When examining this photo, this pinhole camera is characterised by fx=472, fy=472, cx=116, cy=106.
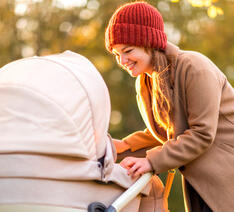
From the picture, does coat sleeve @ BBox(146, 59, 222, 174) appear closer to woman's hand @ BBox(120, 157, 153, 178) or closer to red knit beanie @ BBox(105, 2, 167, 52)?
woman's hand @ BBox(120, 157, 153, 178)

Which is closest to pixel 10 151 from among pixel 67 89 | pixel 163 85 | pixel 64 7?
pixel 67 89

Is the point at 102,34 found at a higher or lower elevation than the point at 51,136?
lower

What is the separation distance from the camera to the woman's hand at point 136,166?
267 centimetres

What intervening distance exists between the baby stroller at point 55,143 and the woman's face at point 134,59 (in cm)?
41

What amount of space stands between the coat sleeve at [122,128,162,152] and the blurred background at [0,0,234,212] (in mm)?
8726

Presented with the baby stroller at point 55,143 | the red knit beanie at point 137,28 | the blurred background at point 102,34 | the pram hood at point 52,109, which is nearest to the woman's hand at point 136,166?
the baby stroller at point 55,143

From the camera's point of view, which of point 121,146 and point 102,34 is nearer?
point 121,146

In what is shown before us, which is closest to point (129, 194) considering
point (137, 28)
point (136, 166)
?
point (136, 166)

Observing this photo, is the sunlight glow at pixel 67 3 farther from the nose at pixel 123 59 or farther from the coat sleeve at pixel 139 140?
the nose at pixel 123 59

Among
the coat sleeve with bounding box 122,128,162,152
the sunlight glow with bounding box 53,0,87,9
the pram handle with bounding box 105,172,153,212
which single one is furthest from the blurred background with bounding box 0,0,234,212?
the pram handle with bounding box 105,172,153,212

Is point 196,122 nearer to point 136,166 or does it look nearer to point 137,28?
point 136,166

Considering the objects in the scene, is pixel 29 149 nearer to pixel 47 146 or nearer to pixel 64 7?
pixel 47 146

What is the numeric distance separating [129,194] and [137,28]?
1.05 m

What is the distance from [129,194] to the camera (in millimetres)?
2467
